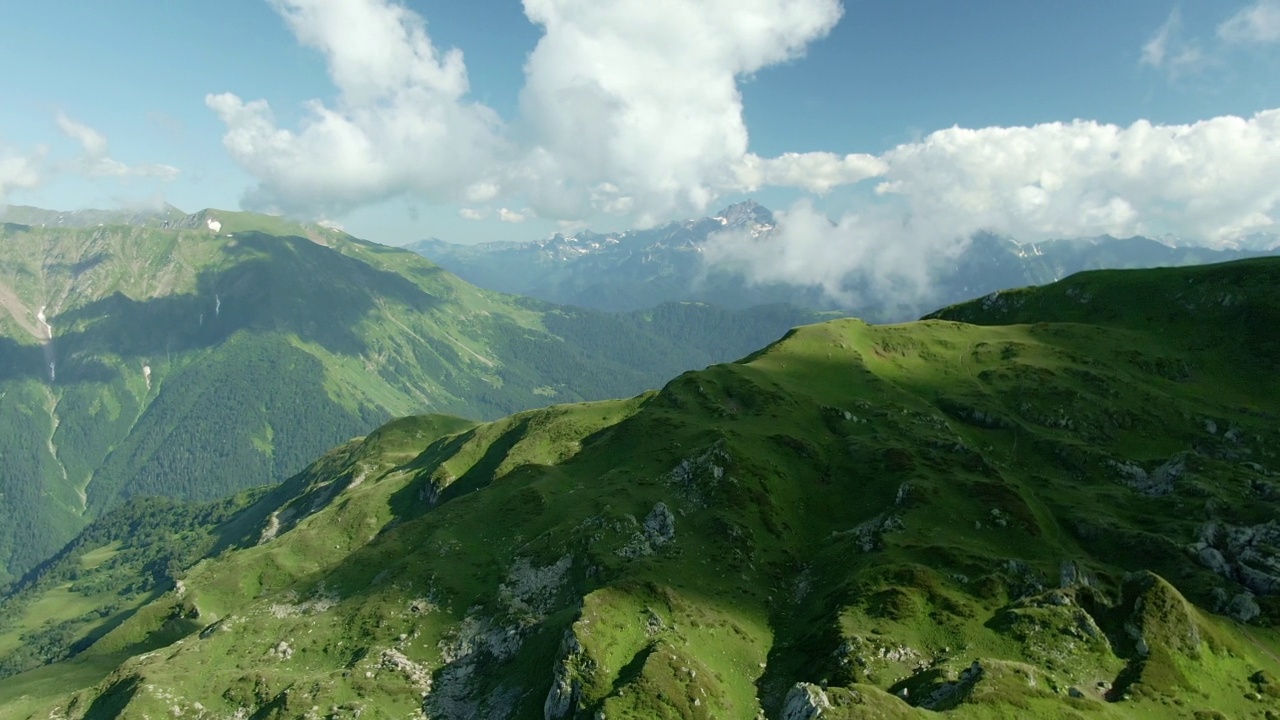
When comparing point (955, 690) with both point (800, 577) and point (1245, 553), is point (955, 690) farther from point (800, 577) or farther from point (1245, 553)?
point (1245, 553)

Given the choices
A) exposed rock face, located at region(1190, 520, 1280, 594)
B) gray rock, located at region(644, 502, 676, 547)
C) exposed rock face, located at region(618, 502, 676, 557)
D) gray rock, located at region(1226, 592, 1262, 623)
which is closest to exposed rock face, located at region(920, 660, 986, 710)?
gray rock, located at region(1226, 592, 1262, 623)

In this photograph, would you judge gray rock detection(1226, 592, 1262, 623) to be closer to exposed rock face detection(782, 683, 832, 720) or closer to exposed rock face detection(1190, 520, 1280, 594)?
exposed rock face detection(1190, 520, 1280, 594)

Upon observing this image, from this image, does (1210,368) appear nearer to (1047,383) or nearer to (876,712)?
(1047,383)

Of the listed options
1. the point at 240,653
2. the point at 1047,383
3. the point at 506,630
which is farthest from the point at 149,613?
the point at 1047,383

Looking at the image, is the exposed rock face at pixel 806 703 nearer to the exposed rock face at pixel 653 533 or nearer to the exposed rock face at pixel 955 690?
the exposed rock face at pixel 955 690

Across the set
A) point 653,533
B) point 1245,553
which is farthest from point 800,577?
point 1245,553
